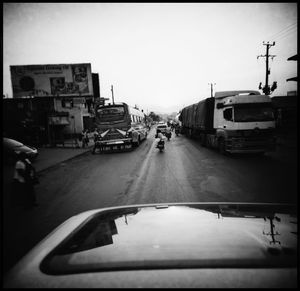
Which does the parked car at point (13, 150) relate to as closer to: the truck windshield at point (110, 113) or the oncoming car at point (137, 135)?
the truck windshield at point (110, 113)

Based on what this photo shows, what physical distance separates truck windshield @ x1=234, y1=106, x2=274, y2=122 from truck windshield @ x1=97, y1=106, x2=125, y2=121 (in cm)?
947

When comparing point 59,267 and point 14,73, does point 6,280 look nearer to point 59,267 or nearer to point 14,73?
point 59,267

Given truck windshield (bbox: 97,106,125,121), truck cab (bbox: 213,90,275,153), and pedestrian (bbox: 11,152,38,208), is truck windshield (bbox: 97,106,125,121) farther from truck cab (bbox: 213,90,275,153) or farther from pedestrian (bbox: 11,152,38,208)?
pedestrian (bbox: 11,152,38,208)

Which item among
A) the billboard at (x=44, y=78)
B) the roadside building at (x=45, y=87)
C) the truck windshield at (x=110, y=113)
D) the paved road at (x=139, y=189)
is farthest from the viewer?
the billboard at (x=44, y=78)

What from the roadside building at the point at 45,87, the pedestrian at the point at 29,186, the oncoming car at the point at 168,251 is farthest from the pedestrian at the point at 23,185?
the roadside building at the point at 45,87

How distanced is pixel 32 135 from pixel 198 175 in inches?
825

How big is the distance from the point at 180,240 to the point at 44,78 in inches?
1328

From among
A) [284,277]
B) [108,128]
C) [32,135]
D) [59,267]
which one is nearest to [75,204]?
[59,267]

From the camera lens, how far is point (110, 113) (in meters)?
18.1

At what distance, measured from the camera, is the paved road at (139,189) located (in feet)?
15.6

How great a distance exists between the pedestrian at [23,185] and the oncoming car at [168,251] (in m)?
4.08

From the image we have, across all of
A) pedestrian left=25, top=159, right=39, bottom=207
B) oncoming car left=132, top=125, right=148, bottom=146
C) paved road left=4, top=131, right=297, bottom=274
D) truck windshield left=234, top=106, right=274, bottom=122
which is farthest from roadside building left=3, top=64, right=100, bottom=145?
pedestrian left=25, top=159, right=39, bottom=207

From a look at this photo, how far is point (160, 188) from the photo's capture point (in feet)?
23.1

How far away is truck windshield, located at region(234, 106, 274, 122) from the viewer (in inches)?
457
